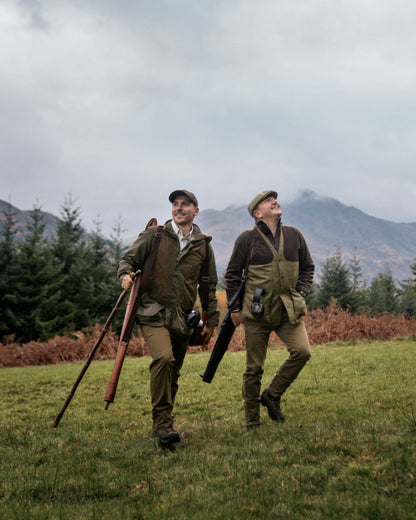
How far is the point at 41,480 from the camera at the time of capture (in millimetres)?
3955

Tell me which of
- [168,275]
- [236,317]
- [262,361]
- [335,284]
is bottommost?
[262,361]

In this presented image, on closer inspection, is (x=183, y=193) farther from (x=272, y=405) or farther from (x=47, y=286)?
(x=47, y=286)

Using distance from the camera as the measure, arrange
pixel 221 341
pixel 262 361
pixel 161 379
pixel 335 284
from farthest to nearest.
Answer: pixel 335 284
pixel 221 341
pixel 262 361
pixel 161 379

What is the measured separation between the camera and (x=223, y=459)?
4.23 meters

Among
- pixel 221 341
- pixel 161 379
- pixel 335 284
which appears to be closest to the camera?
pixel 161 379

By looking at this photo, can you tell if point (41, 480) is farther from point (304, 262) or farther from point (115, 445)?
point (304, 262)

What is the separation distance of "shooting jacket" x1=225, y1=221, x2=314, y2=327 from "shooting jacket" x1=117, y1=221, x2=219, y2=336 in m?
0.48

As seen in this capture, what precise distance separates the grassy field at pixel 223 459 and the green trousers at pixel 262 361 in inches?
13.5

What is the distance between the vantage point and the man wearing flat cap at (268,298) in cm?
532

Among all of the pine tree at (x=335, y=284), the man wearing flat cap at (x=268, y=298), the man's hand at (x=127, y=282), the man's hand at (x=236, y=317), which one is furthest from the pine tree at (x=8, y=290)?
the man wearing flat cap at (x=268, y=298)

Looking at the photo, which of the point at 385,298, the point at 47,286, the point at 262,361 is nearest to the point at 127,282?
the point at 262,361

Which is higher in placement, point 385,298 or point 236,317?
point 385,298

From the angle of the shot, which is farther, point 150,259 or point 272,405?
point 272,405

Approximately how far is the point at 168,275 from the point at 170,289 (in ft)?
0.54
